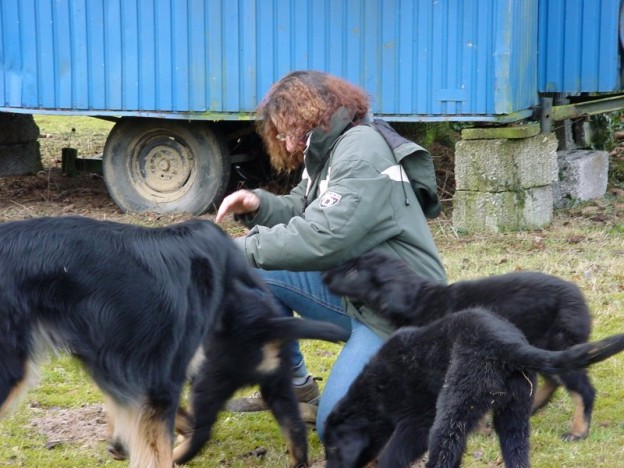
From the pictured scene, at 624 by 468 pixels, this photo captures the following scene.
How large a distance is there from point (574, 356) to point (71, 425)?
8.91 feet

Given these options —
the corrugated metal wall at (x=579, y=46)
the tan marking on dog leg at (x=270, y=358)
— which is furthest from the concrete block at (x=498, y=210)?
the tan marking on dog leg at (x=270, y=358)

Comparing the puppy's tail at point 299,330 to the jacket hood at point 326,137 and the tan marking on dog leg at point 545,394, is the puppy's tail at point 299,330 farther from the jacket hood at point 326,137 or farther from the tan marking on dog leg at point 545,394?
the tan marking on dog leg at point 545,394

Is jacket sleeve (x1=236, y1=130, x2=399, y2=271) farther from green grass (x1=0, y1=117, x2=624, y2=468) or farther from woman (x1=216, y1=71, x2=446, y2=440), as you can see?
green grass (x1=0, y1=117, x2=624, y2=468)

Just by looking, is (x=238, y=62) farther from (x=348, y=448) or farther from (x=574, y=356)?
(x=574, y=356)

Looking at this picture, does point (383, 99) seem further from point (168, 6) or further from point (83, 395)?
point (83, 395)

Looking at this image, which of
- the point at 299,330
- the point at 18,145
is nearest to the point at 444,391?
the point at 299,330

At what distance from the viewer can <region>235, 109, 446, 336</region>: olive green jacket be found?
15.1ft

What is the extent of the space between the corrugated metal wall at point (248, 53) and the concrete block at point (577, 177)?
0.82 meters

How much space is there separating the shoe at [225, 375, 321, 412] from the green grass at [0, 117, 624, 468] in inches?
1.7

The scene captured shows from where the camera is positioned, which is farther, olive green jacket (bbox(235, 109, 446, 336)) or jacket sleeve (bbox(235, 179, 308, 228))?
jacket sleeve (bbox(235, 179, 308, 228))

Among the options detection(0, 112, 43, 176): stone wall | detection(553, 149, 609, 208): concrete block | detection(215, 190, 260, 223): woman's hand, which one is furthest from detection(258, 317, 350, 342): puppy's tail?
detection(0, 112, 43, 176): stone wall

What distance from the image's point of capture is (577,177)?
34.6 ft

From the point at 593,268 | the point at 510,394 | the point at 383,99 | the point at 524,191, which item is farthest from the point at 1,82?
the point at 510,394

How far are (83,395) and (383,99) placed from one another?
16.5 feet
